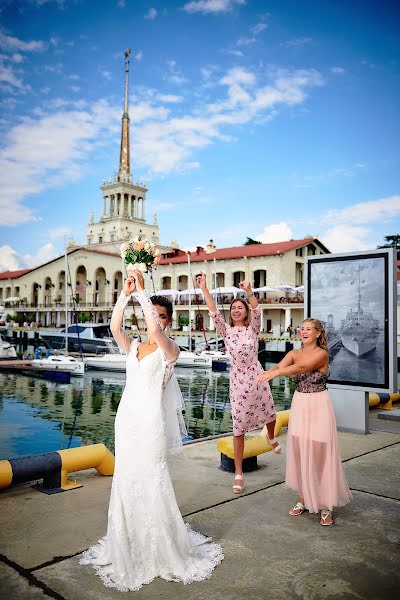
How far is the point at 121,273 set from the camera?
6581 centimetres

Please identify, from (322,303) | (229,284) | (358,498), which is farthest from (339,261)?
(229,284)

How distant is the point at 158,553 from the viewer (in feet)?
11.0

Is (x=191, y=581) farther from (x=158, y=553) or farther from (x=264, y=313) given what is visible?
(x=264, y=313)

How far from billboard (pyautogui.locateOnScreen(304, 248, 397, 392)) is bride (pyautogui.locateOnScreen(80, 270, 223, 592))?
482 centimetres

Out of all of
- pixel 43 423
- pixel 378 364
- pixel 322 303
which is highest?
pixel 322 303

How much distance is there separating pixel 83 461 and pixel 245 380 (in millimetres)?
1937

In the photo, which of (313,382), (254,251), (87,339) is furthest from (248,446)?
(254,251)

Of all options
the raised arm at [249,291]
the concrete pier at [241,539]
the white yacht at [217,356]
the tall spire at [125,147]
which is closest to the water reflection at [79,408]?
the white yacht at [217,356]

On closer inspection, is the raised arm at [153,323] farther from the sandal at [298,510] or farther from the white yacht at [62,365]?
the white yacht at [62,365]

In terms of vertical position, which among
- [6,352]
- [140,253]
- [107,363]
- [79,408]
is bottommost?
[79,408]

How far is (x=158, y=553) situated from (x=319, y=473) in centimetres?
171

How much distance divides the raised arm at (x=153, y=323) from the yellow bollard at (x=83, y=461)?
2.46 metres

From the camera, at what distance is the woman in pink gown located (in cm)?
434

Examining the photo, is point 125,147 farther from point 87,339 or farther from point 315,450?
point 315,450
